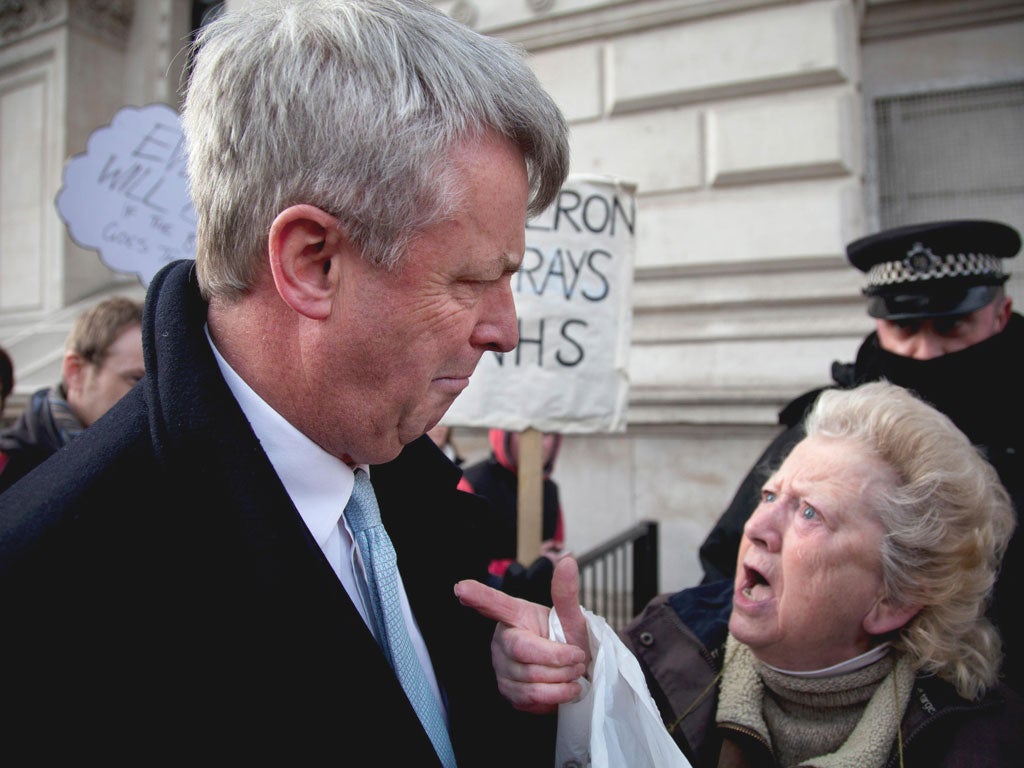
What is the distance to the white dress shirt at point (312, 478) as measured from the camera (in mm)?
1111

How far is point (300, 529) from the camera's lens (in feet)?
3.47

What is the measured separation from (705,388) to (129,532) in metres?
4.72

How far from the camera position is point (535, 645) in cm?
132

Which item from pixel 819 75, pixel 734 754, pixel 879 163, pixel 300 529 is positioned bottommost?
pixel 734 754

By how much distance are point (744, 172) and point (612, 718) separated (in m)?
4.75

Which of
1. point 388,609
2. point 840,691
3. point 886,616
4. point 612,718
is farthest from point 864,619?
point 388,609

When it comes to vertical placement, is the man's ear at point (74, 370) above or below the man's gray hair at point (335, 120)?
below

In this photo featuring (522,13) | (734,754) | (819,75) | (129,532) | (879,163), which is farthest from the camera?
(522,13)

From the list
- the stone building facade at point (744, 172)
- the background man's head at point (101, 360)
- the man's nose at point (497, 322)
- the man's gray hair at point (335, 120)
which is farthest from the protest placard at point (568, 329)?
the man's gray hair at point (335, 120)

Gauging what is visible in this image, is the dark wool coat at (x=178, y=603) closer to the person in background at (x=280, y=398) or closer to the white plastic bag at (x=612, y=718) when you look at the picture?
the person in background at (x=280, y=398)

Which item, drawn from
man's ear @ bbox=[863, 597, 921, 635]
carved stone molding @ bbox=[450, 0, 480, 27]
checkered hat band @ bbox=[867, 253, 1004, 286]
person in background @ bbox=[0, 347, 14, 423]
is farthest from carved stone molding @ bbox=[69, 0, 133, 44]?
man's ear @ bbox=[863, 597, 921, 635]

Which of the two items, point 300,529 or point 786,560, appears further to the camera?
point 786,560

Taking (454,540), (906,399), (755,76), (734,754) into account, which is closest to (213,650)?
(454,540)

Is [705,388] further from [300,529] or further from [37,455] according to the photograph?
[300,529]
